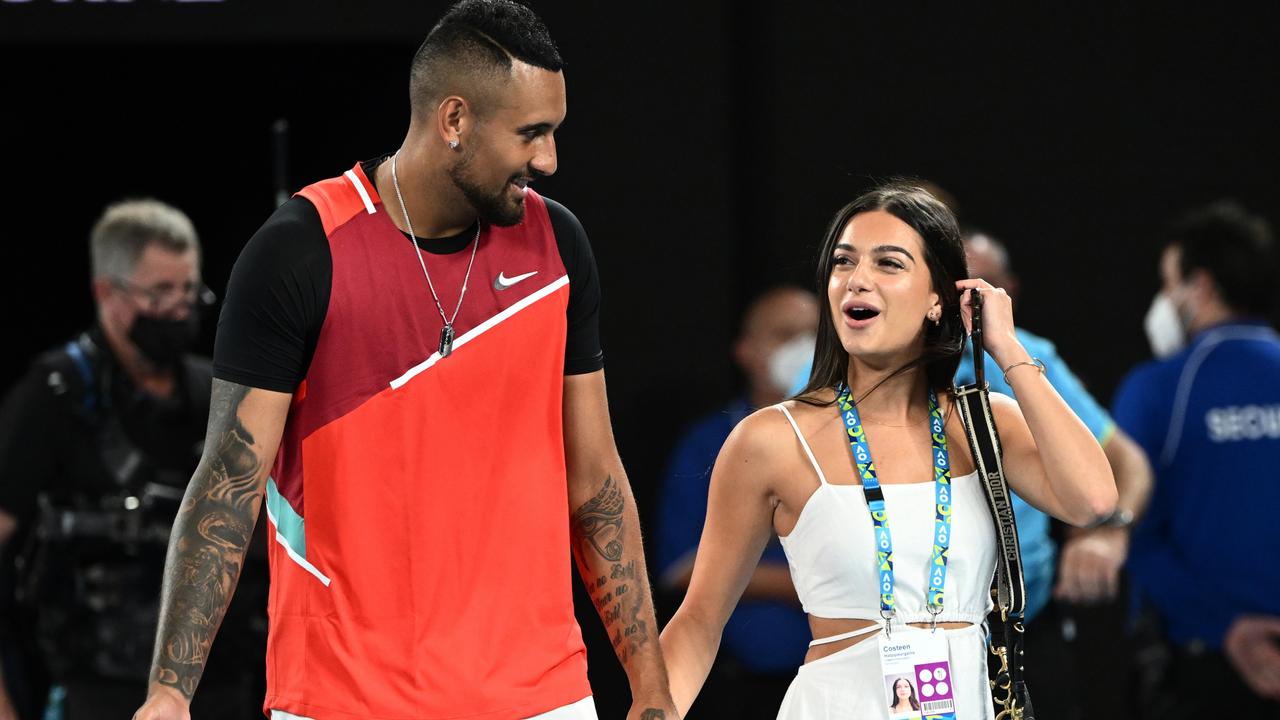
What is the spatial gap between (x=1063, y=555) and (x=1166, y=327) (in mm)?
1720

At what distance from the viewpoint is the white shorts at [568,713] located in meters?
2.83

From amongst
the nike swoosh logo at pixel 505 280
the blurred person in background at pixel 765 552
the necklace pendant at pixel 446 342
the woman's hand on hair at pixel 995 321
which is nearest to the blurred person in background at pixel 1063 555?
the blurred person in background at pixel 765 552

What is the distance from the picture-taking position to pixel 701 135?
646 centimetres

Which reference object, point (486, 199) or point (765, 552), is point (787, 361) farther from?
point (486, 199)

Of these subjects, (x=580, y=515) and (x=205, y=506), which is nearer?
(x=205, y=506)

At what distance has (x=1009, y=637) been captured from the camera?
9.99 feet

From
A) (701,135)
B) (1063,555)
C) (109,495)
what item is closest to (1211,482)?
(1063,555)

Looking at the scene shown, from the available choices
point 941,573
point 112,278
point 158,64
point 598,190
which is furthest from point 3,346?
point 941,573

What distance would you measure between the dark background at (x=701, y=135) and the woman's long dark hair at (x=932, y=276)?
2.88 m

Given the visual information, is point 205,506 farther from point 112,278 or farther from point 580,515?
point 112,278

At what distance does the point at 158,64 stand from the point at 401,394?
3.98 metres

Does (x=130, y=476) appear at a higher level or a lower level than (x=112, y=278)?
lower

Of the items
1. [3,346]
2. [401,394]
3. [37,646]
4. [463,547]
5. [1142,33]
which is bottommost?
[37,646]

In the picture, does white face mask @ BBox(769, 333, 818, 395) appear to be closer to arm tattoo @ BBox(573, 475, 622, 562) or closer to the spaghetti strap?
the spaghetti strap
